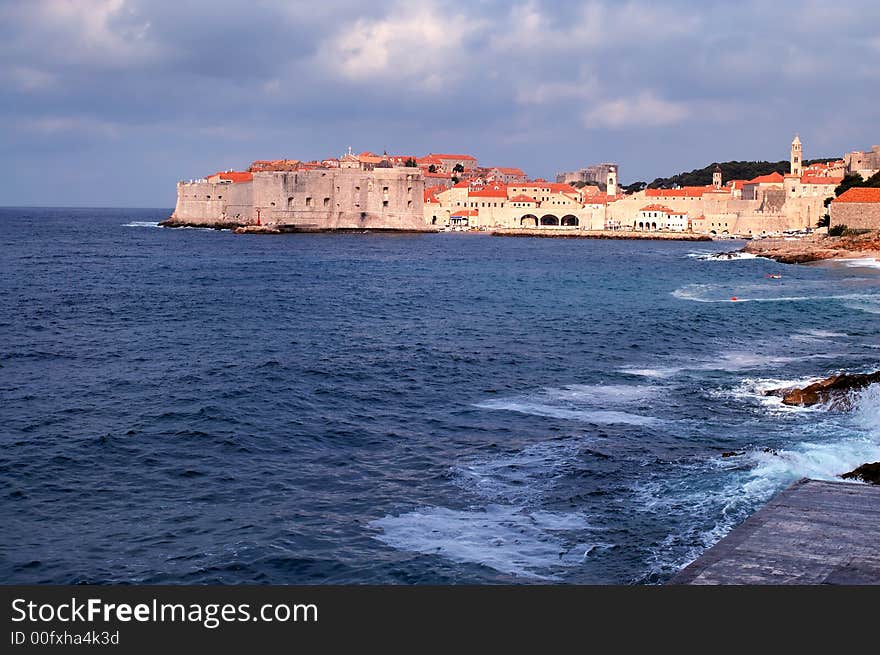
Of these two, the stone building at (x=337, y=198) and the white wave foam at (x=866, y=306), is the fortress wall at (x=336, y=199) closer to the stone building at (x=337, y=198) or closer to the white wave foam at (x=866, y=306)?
the stone building at (x=337, y=198)

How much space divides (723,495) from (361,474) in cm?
307

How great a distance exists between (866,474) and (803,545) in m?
2.29

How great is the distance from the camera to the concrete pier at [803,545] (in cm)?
480

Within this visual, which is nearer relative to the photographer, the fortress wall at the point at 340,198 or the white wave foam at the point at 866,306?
the white wave foam at the point at 866,306

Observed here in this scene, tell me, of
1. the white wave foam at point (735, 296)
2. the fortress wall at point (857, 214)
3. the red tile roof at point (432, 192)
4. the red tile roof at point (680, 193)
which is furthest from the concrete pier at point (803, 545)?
the red tile roof at point (432, 192)

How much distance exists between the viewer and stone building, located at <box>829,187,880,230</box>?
1581 inches

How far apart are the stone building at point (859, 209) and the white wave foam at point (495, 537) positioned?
3769 centimetres

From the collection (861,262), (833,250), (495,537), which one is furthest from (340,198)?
(495,537)

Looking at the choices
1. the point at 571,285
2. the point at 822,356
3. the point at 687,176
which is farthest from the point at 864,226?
the point at 687,176

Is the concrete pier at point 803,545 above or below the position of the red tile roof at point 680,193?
below

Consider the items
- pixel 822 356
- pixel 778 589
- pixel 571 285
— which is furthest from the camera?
pixel 571 285

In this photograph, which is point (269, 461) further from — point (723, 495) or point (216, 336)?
point (216, 336)

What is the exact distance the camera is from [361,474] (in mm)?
8422

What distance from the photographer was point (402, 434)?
9820mm
